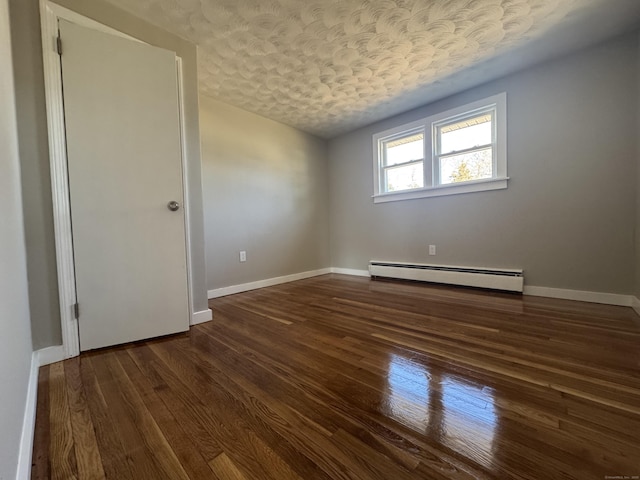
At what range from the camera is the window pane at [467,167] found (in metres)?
2.78

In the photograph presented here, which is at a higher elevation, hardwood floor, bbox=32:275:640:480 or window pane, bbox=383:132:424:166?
window pane, bbox=383:132:424:166

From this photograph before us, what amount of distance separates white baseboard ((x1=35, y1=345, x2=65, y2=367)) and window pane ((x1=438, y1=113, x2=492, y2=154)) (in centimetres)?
375

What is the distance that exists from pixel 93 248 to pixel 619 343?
3.11 m

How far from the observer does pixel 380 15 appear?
181cm

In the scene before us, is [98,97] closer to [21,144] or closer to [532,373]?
[21,144]

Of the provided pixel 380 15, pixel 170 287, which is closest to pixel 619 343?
pixel 380 15

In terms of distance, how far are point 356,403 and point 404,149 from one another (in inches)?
128

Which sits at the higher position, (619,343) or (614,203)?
(614,203)

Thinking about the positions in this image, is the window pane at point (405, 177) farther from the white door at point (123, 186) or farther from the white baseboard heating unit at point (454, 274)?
the white door at point (123, 186)

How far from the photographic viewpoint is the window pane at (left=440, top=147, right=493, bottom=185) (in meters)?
2.78

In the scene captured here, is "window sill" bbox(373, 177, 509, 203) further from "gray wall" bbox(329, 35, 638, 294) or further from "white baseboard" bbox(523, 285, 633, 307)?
"white baseboard" bbox(523, 285, 633, 307)

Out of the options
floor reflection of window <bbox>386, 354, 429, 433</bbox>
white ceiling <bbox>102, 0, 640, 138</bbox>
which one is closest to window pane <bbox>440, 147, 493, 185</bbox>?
white ceiling <bbox>102, 0, 640, 138</bbox>

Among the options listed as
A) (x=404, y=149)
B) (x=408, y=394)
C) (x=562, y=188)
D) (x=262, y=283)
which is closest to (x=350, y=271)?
(x=262, y=283)

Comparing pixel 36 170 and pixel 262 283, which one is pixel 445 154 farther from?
pixel 36 170
